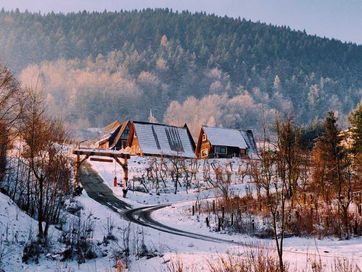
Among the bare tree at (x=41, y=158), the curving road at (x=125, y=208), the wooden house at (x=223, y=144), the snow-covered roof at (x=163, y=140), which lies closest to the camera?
the bare tree at (x=41, y=158)

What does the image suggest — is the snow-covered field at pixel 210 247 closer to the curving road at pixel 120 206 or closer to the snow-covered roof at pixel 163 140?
the curving road at pixel 120 206

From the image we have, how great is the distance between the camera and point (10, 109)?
2478 centimetres

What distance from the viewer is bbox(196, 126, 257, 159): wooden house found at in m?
65.5

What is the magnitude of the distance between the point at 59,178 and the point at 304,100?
16470 cm

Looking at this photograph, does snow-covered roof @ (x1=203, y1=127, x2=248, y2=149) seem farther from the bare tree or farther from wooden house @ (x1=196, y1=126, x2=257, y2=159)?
the bare tree

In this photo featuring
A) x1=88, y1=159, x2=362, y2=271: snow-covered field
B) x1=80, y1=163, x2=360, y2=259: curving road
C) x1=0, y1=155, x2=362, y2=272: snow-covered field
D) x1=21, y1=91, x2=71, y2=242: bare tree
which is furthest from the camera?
x1=80, y1=163, x2=360, y2=259: curving road

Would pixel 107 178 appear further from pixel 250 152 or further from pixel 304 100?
pixel 304 100

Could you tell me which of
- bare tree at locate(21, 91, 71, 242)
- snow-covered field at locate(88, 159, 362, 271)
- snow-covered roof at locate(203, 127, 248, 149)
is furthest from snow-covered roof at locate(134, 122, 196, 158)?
bare tree at locate(21, 91, 71, 242)

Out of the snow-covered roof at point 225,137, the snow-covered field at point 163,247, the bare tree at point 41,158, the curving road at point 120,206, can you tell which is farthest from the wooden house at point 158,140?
the bare tree at point 41,158

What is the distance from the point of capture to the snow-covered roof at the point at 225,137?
6588cm

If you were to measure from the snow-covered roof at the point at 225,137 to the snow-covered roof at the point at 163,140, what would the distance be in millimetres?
3390

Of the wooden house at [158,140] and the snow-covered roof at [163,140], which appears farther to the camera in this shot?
the snow-covered roof at [163,140]

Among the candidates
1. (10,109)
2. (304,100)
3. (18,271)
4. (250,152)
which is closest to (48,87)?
(304,100)

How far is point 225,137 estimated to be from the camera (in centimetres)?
6731
